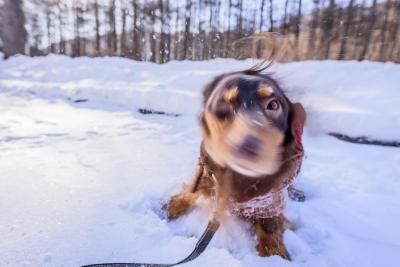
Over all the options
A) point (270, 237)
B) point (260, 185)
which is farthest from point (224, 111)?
point (270, 237)

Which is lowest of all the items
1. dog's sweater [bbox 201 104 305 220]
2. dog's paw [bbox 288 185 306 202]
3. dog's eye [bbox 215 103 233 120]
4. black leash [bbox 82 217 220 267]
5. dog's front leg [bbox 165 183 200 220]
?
dog's paw [bbox 288 185 306 202]

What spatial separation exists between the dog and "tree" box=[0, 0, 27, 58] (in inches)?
323

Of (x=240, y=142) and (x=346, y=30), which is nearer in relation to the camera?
(x=240, y=142)

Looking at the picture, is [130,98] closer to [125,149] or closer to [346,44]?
[125,149]

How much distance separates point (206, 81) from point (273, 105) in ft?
6.84

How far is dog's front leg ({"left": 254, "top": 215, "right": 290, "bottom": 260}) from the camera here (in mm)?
1185

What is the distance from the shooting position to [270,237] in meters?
1.21

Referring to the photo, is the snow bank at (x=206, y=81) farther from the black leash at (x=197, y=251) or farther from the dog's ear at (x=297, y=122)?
the black leash at (x=197, y=251)

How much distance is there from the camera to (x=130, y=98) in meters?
3.94

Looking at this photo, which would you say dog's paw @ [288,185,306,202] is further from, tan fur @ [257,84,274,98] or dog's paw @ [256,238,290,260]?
tan fur @ [257,84,274,98]

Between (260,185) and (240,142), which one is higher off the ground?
(240,142)

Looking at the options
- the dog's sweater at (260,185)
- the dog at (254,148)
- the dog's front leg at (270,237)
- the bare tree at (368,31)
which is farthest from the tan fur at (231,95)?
the bare tree at (368,31)

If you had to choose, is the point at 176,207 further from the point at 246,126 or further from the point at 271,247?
the point at 246,126

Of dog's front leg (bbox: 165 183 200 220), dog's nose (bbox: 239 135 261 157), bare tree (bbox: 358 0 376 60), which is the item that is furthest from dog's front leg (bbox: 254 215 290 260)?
bare tree (bbox: 358 0 376 60)
